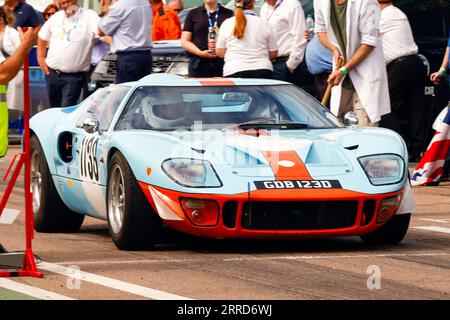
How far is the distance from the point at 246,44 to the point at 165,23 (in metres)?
4.69

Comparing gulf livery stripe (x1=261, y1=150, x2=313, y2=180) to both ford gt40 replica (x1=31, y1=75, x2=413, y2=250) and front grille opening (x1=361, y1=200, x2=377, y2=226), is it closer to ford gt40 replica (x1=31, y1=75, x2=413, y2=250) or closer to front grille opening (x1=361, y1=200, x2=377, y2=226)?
ford gt40 replica (x1=31, y1=75, x2=413, y2=250)

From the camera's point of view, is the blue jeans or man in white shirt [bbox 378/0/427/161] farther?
the blue jeans

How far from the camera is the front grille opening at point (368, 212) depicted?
924 cm

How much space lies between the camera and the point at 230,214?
9.02 m

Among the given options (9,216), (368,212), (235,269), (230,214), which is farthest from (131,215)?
(9,216)

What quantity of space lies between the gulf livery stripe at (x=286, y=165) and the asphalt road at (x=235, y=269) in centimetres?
51

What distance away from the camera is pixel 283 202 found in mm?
9000

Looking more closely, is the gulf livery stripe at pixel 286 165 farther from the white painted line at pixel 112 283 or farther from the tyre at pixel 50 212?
the tyre at pixel 50 212

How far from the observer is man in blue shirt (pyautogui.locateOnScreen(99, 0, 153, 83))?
51.1ft

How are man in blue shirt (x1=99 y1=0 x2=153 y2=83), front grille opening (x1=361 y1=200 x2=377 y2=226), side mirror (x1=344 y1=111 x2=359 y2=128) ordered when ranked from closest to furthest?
front grille opening (x1=361 y1=200 x2=377 y2=226)
side mirror (x1=344 y1=111 x2=359 y2=128)
man in blue shirt (x1=99 y1=0 x2=153 y2=83)

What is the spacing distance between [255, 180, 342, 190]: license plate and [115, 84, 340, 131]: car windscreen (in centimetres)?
94

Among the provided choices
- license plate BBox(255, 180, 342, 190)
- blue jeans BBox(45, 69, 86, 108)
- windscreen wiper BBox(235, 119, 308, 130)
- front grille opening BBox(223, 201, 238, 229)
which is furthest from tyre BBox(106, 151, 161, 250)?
blue jeans BBox(45, 69, 86, 108)

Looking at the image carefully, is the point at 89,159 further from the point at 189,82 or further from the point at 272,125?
the point at 272,125

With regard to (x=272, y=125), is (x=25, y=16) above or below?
below
